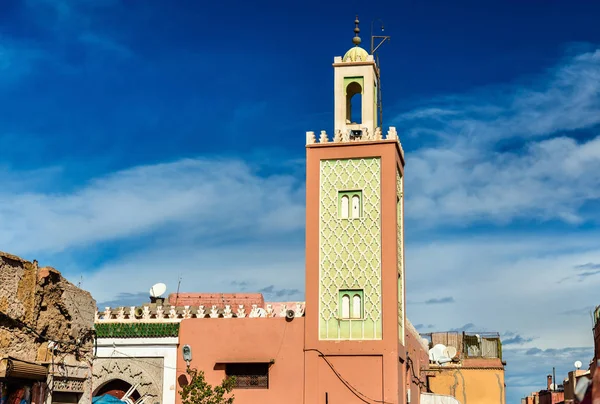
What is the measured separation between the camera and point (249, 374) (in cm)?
2300

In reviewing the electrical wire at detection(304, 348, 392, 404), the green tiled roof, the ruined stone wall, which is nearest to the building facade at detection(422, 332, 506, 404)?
the electrical wire at detection(304, 348, 392, 404)

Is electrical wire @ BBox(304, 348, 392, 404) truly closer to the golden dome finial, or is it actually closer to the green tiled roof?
the green tiled roof

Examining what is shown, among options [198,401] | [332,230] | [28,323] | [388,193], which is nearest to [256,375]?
[198,401]

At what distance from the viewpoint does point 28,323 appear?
11.0 m

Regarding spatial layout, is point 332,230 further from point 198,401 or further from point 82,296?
point 82,296

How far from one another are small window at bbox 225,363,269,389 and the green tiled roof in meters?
1.86

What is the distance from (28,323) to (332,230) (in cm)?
1299

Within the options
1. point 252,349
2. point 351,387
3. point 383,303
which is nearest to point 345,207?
point 383,303

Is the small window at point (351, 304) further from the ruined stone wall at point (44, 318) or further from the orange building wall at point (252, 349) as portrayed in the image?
the ruined stone wall at point (44, 318)

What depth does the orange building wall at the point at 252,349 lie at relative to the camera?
22609 millimetres

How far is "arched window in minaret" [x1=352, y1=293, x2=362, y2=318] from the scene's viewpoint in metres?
22.6

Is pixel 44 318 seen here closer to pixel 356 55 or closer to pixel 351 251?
pixel 351 251

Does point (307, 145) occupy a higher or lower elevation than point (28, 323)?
higher

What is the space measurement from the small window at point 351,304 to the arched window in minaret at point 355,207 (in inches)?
81.9
